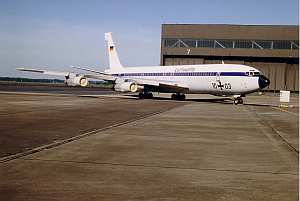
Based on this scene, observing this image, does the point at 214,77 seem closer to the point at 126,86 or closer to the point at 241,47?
the point at 126,86

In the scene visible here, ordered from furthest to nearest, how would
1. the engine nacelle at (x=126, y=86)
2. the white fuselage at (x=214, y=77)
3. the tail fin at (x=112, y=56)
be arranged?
the tail fin at (x=112, y=56)
the engine nacelle at (x=126, y=86)
the white fuselage at (x=214, y=77)

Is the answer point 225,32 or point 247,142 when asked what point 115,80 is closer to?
point 247,142

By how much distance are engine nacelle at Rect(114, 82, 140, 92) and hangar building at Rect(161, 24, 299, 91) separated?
4031 cm

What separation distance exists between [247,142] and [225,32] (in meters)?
71.2

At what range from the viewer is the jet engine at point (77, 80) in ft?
139

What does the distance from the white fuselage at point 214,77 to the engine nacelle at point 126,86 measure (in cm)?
385

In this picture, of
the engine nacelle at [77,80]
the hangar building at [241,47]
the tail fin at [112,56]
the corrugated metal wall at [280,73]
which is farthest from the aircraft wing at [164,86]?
the corrugated metal wall at [280,73]

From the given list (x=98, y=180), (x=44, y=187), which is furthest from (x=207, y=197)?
(x=44, y=187)

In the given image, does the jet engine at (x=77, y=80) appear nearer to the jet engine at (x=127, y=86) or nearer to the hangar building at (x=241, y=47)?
the jet engine at (x=127, y=86)

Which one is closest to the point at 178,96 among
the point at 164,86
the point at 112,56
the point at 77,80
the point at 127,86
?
the point at 164,86

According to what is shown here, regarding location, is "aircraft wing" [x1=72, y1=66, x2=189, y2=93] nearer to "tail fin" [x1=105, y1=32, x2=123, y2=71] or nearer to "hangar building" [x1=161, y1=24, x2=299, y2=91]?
"tail fin" [x1=105, y1=32, x2=123, y2=71]

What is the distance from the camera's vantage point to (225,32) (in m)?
80.3

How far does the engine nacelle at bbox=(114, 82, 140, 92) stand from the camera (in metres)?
40.9

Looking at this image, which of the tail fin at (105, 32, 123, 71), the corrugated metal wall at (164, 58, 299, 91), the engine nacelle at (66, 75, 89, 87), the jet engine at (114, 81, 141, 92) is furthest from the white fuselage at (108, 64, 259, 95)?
the corrugated metal wall at (164, 58, 299, 91)
